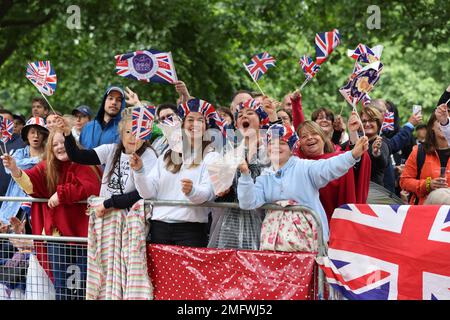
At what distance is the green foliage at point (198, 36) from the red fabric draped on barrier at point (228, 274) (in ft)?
26.9

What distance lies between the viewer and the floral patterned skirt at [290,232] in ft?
19.6

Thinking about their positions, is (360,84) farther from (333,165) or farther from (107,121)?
(107,121)

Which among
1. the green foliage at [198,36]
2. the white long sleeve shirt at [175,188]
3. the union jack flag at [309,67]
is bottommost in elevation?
the white long sleeve shirt at [175,188]

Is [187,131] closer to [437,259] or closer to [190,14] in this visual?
[437,259]

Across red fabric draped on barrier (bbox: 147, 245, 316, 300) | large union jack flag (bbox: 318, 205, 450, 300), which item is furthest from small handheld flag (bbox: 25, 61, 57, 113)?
large union jack flag (bbox: 318, 205, 450, 300)

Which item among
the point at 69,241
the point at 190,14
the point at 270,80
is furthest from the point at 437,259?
the point at 270,80

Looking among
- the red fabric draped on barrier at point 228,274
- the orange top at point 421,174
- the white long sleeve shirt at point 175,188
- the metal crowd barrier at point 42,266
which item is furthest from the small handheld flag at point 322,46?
the metal crowd barrier at point 42,266

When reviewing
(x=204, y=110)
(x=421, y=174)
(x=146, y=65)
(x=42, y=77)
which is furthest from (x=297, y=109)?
(x=42, y=77)

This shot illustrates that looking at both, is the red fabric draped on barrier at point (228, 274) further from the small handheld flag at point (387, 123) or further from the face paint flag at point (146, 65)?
the small handheld flag at point (387, 123)

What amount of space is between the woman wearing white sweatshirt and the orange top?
187 cm

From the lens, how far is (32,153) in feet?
27.5

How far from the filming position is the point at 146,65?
7445 mm

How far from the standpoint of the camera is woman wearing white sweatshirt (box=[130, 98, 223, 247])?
21.3 feet
